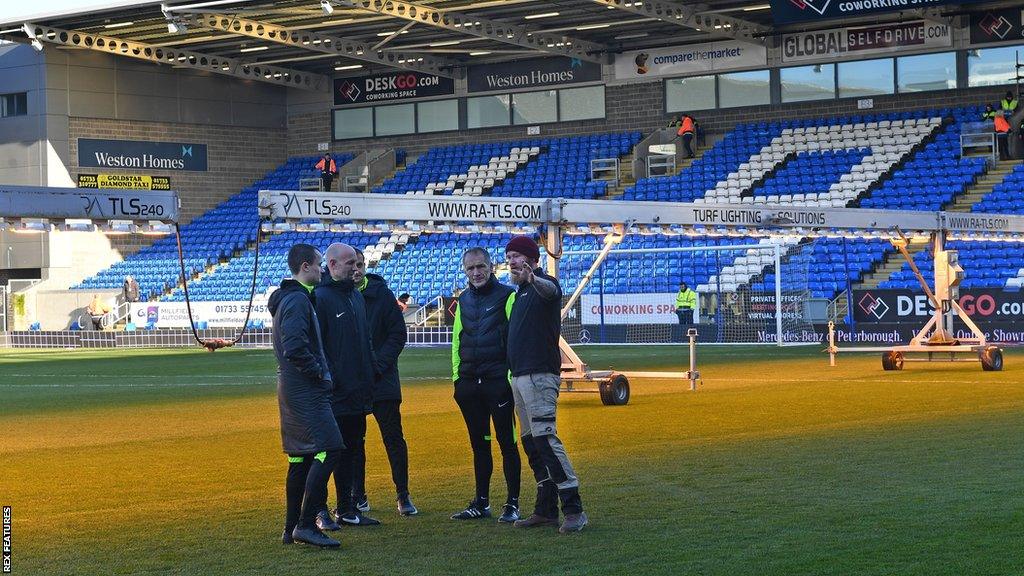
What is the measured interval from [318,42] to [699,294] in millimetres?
15544

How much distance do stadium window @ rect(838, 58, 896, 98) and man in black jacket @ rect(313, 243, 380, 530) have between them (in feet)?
122

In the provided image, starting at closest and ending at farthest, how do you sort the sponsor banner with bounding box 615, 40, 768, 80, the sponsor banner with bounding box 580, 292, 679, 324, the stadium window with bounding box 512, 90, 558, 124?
the sponsor banner with bounding box 580, 292, 679, 324 → the sponsor banner with bounding box 615, 40, 768, 80 → the stadium window with bounding box 512, 90, 558, 124

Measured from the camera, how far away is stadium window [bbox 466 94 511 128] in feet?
170

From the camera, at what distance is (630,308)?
38312 mm

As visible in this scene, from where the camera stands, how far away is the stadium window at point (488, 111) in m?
51.8

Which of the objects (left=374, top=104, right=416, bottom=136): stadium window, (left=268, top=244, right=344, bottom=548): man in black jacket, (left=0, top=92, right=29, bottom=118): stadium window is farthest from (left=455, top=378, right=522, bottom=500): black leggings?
(left=374, top=104, right=416, bottom=136): stadium window

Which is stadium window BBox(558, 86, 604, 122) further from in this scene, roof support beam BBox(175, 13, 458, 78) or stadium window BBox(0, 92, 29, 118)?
stadium window BBox(0, 92, 29, 118)

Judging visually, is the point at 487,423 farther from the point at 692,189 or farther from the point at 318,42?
the point at 318,42

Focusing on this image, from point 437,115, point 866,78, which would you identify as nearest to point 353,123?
point 437,115

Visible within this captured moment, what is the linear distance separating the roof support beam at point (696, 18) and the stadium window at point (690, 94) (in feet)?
8.63

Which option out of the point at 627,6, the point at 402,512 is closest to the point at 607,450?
the point at 402,512

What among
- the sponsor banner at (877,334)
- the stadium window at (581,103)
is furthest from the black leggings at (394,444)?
the stadium window at (581,103)

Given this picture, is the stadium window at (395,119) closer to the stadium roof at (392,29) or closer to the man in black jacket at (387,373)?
the stadium roof at (392,29)

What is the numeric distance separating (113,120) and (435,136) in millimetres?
11158
